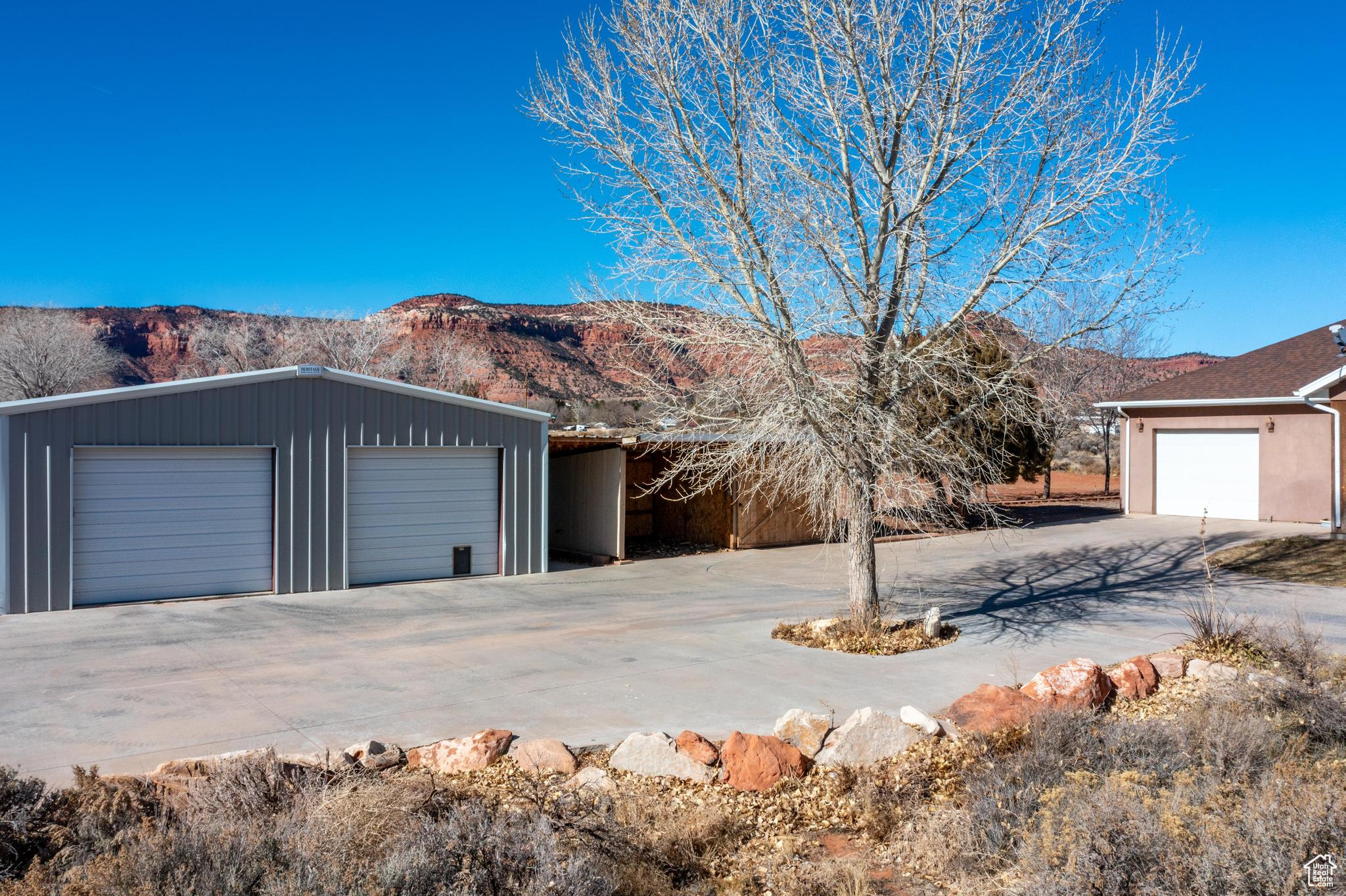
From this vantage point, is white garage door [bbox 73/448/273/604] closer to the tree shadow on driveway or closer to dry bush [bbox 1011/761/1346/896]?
the tree shadow on driveway

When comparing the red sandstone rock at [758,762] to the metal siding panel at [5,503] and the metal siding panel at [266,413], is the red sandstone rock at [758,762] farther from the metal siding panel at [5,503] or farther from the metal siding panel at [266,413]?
the metal siding panel at [5,503]

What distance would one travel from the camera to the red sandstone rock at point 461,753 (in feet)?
19.7

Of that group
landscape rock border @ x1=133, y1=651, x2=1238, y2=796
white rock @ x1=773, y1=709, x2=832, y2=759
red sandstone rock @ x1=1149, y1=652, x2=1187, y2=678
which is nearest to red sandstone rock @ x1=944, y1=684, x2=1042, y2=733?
landscape rock border @ x1=133, y1=651, x2=1238, y2=796

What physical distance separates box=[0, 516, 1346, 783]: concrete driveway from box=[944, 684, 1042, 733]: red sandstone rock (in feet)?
1.96

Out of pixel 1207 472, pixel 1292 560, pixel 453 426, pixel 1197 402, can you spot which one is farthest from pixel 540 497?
pixel 1207 472

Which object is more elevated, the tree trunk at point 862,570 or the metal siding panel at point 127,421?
the metal siding panel at point 127,421

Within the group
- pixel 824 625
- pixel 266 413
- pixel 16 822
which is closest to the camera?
pixel 16 822

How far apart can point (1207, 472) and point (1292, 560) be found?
23.0ft

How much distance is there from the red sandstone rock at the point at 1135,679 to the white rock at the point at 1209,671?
0.31m

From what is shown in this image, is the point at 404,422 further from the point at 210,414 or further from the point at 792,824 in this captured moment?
the point at 792,824

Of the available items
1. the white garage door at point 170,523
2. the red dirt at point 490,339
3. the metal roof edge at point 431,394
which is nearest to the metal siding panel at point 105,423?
the white garage door at point 170,523

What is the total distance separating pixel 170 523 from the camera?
41.2 feet

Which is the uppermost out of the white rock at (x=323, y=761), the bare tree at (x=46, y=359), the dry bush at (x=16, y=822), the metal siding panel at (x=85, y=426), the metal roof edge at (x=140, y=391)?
the bare tree at (x=46, y=359)

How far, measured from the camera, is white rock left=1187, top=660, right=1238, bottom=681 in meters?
7.56
